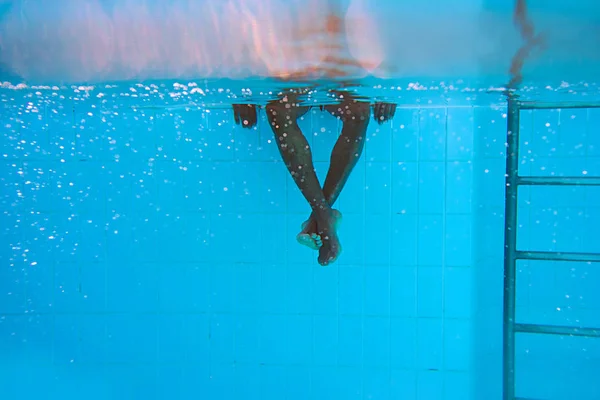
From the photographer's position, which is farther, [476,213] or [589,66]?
[476,213]

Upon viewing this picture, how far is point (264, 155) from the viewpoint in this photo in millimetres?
2652

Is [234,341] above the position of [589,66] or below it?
below

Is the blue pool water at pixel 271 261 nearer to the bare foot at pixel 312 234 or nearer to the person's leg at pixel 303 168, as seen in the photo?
the person's leg at pixel 303 168

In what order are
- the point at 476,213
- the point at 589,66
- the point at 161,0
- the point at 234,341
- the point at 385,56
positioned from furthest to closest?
the point at 234,341 → the point at 476,213 → the point at 589,66 → the point at 385,56 → the point at 161,0

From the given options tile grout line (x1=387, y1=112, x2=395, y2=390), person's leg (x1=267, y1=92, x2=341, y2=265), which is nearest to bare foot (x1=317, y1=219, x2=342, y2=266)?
person's leg (x1=267, y1=92, x2=341, y2=265)

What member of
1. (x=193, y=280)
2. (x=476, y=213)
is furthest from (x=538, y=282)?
(x=193, y=280)

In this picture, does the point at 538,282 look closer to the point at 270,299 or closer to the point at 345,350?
the point at 345,350

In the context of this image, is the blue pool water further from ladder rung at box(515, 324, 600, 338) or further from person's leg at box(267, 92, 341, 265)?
ladder rung at box(515, 324, 600, 338)

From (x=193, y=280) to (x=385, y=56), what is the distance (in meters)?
1.90

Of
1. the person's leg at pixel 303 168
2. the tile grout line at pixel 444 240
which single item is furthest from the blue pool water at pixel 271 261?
the person's leg at pixel 303 168

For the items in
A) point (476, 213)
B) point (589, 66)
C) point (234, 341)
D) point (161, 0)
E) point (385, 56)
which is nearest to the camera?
point (161, 0)

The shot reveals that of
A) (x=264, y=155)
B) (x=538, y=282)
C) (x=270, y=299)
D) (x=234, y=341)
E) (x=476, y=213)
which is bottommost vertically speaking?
(x=234, y=341)

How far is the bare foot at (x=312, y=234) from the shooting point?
2.02m

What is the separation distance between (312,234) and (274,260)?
748mm
